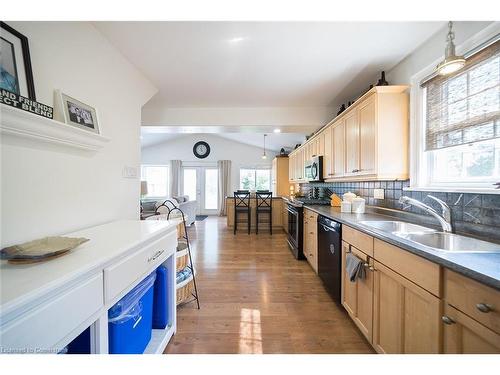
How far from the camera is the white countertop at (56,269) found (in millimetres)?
538

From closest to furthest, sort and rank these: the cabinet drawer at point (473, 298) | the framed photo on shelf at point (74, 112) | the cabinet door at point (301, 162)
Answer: the cabinet drawer at point (473, 298) < the framed photo on shelf at point (74, 112) < the cabinet door at point (301, 162)

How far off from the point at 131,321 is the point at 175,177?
7653mm

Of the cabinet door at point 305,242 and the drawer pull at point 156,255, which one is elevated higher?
the drawer pull at point 156,255

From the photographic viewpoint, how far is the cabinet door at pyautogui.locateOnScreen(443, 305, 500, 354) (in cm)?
70

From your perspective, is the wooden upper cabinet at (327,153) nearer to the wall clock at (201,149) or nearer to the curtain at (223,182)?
the curtain at (223,182)

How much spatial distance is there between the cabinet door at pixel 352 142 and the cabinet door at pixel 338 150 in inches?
4.1

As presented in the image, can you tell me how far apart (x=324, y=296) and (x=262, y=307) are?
0.69m

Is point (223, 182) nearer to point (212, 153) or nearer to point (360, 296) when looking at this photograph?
point (212, 153)

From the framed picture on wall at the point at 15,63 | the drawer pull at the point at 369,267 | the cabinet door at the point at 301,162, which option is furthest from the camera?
the cabinet door at the point at 301,162

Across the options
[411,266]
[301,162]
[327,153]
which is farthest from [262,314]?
[301,162]

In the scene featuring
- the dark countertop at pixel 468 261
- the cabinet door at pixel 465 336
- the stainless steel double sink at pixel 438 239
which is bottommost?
the cabinet door at pixel 465 336

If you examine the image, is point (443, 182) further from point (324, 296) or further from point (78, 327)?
point (78, 327)

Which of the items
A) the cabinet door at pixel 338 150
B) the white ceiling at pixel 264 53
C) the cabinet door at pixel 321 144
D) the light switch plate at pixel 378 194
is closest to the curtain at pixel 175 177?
the white ceiling at pixel 264 53

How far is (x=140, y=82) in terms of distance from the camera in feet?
7.36
